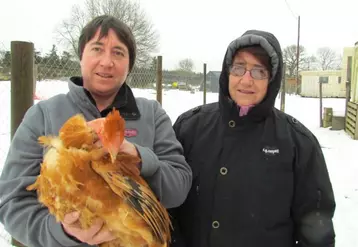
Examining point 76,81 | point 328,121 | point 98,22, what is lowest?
point 328,121

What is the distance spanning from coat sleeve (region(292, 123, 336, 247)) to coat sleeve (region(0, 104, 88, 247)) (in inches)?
50.1

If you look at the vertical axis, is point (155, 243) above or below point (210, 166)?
below

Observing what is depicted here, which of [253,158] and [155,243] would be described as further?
[253,158]

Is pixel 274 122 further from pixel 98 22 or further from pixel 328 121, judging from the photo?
pixel 328 121

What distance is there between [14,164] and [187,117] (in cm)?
114

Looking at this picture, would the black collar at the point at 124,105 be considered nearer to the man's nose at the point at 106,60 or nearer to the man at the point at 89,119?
the man at the point at 89,119

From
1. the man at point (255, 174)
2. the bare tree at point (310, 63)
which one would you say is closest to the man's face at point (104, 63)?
the man at point (255, 174)

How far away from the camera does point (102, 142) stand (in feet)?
4.58

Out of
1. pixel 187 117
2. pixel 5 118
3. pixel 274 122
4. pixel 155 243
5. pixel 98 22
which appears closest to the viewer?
pixel 155 243

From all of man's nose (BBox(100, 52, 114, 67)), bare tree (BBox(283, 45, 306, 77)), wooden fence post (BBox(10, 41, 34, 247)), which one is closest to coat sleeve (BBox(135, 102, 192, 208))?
man's nose (BBox(100, 52, 114, 67))

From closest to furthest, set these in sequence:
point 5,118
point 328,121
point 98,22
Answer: point 98,22 → point 5,118 → point 328,121

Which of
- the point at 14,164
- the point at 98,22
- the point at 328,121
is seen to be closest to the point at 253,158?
the point at 98,22

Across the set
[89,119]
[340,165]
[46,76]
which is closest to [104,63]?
[89,119]

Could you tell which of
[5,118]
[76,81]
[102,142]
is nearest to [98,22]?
[76,81]
